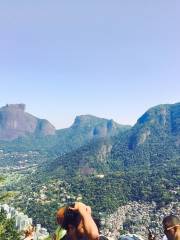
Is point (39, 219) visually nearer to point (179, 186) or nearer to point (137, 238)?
point (179, 186)

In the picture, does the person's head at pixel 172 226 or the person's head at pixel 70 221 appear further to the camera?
the person's head at pixel 172 226

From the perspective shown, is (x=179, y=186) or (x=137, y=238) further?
(x=179, y=186)

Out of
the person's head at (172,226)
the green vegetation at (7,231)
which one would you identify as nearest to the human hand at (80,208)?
the green vegetation at (7,231)

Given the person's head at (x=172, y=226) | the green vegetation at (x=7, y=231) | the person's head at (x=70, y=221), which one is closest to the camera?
the person's head at (x=70, y=221)

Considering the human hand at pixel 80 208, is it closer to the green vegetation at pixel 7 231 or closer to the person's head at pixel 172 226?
the green vegetation at pixel 7 231

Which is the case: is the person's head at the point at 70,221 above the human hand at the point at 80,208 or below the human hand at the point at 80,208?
below

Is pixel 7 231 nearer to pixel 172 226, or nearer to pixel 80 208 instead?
pixel 172 226

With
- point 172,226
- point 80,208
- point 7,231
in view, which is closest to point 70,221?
point 80,208

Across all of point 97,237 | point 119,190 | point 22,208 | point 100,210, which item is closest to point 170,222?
point 97,237
